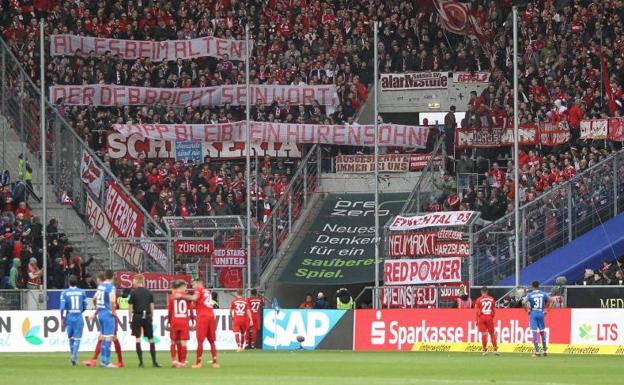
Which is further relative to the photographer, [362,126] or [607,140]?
[362,126]

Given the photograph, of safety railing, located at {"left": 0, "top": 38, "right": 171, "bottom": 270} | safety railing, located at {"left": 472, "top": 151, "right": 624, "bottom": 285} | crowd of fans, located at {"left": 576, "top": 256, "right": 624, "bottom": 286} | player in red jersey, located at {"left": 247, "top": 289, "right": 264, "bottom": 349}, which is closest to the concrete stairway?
safety railing, located at {"left": 0, "top": 38, "right": 171, "bottom": 270}

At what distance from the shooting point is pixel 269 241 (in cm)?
5244

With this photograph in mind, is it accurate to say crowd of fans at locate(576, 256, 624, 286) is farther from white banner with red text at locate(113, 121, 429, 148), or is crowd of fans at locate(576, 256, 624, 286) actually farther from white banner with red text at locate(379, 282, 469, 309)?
white banner with red text at locate(113, 121, 429, 148)

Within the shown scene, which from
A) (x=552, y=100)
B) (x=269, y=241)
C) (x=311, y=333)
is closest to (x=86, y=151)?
(x=269, y=241)

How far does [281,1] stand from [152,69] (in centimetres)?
646

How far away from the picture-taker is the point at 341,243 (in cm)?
5303

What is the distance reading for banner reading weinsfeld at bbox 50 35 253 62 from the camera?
5616cm

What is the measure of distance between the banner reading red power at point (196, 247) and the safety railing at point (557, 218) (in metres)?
7.89

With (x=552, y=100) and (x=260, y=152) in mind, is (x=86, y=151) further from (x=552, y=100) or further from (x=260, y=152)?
(x=552, y=100)

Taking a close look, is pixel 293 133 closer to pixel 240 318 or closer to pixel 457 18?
pixel 457 18

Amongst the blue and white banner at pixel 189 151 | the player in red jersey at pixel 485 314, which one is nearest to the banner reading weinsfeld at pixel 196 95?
the blue and white banner at pixel 189 151

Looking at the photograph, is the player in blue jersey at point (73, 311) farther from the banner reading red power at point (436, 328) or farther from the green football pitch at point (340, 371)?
the banner reading red power at point (436, 328)

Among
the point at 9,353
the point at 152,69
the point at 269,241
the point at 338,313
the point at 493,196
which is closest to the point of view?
the point at 9,353

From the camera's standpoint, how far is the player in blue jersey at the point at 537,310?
37.8 metres
